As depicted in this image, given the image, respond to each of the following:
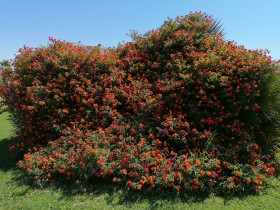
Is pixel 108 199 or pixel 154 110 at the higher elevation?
pixel 154 110

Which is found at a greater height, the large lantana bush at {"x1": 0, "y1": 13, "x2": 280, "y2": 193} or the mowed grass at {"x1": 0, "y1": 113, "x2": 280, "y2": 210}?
the large lantana bush at {"x1": 0, "y1": 13, "x2": 280, "y2": 193}

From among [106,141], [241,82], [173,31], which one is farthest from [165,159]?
[173,31]

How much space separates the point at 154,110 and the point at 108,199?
211 centimetres

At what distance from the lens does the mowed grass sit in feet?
15.5

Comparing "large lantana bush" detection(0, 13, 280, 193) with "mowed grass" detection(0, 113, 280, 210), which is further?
"large lantana bush" detection(0, 13, 280, 193)

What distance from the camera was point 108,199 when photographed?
4.99 meters

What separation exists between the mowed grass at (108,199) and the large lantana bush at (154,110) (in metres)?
0.20

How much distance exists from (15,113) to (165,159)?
4.34m

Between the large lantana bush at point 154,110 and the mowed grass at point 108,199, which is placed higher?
the large lantana bush at point 154,110

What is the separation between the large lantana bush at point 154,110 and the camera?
209 inches

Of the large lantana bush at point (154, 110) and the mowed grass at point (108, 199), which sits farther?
the large lantana bush at point (154, 110)

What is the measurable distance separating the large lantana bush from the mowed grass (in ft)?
0.64

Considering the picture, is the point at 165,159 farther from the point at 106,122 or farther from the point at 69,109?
the point at 69,109

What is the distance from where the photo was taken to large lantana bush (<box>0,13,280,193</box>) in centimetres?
530
